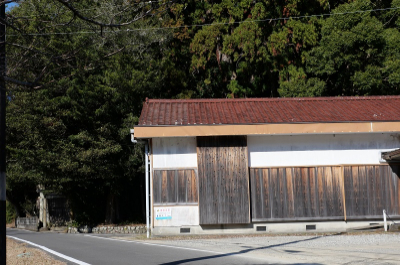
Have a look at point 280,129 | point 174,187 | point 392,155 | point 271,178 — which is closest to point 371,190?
point 392,155

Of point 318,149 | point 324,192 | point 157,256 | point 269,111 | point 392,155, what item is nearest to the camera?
point 157,256

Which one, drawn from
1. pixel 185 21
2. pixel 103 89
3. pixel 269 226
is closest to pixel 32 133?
pixel 103 89

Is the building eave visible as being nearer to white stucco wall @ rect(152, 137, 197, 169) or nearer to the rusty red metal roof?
the rusty red metal roof

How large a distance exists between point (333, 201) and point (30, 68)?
1182 cm

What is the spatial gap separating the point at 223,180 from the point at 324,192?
11.5ft

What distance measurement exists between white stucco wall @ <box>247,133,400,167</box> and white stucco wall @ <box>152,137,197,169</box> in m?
2.00

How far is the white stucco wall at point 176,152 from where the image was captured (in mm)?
16406

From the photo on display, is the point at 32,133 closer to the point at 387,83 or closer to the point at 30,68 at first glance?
the point at 30,68

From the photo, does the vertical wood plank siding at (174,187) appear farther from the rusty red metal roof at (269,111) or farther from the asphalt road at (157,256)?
the asphalt road at (157,256)

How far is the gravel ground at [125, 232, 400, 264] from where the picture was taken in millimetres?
9578

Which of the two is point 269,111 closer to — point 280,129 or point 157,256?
point 280,129

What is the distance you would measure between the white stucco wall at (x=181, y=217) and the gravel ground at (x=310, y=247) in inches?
30.0

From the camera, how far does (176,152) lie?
16.5 meters

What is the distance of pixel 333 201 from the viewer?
16.3 meters
